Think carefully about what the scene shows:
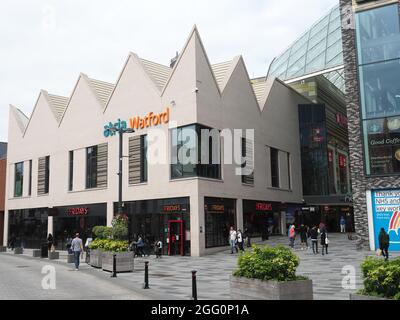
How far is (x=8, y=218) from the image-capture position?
51.2 metres

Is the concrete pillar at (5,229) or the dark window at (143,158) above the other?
the dark window at (143,158)

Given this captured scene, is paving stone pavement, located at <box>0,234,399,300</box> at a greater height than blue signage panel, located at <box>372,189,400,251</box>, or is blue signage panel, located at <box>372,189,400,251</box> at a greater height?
blue signage panel, located at <box>372,189,400,251</box>

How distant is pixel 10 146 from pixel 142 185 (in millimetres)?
25095

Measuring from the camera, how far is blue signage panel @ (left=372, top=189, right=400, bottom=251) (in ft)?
91.4

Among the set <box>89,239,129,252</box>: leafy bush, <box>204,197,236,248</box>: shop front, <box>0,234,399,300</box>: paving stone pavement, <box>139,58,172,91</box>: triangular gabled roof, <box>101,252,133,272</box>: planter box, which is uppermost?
<box>139,58,172,91</box>: triangular gabled roof

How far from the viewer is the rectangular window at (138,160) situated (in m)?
36.0

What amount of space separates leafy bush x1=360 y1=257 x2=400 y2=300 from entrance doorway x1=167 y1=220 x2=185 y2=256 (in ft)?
78.8

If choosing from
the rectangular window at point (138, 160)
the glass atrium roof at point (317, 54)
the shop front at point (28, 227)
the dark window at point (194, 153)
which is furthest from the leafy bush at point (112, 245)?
the glass atrium roof at point (317, 54)

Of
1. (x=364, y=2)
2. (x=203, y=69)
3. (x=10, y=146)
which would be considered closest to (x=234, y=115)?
(x=203, y=69)

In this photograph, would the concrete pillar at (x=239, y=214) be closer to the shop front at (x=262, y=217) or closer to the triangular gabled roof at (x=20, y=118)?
the shop front at (x=262, y=217)

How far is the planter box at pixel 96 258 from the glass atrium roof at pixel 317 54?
42.3m

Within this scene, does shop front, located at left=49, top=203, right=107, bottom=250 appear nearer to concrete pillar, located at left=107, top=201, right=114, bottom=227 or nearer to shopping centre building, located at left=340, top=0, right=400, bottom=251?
concrete pillar, located at left=107, top=201, right=114, bottom=227

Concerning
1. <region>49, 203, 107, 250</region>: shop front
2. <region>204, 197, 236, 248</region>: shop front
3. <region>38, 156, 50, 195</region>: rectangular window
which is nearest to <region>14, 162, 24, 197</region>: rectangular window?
<region>38, 156, 50, 195</region>: rectangular window
